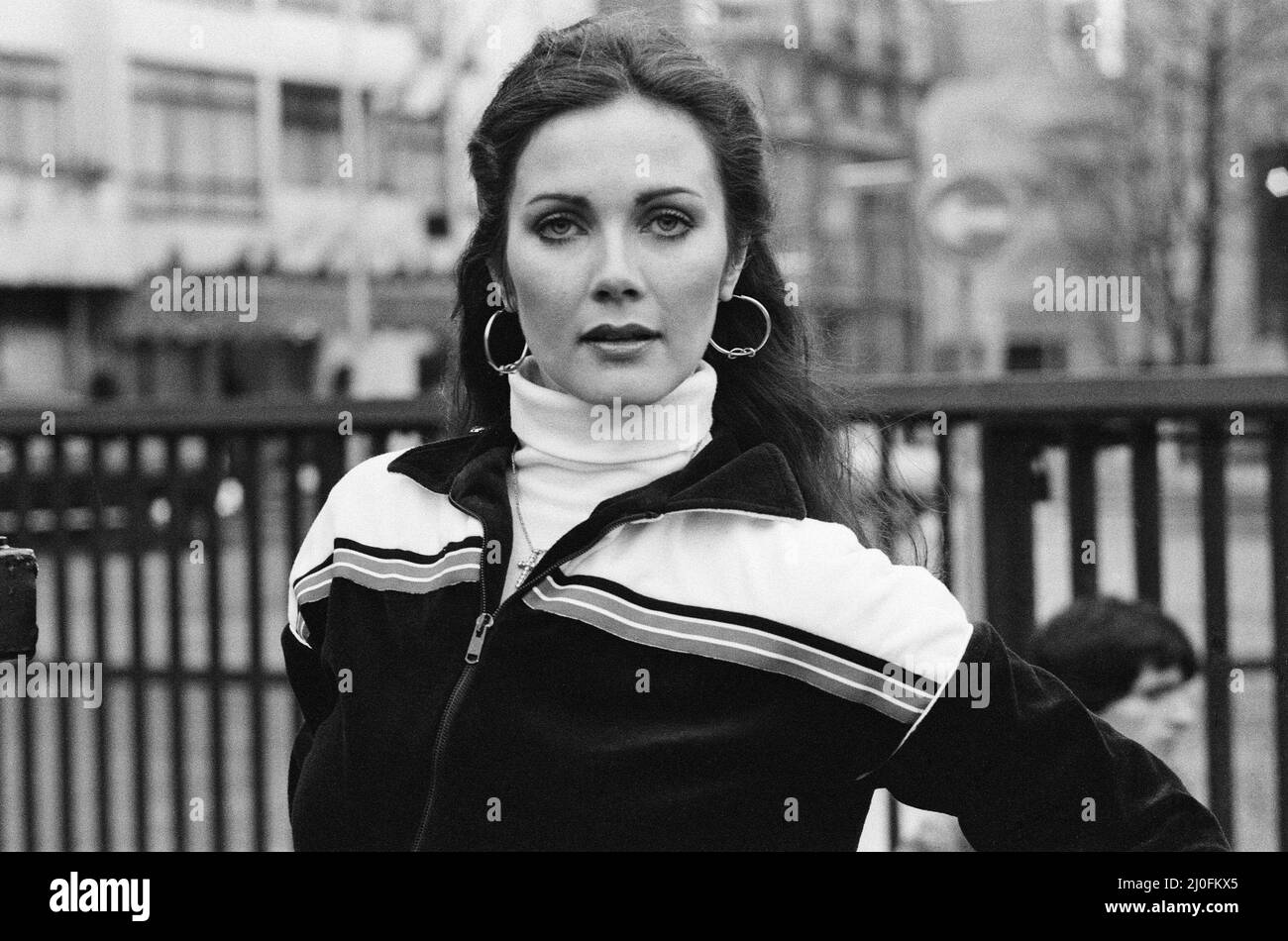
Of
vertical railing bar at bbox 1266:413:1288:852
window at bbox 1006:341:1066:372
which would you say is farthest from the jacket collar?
window at bbox 1006:341:1066:372

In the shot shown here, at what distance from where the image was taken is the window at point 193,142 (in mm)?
23797

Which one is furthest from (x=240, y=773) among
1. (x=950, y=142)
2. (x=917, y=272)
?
(x=917, y=272)

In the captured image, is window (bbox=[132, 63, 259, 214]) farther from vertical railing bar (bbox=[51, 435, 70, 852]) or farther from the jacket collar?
the jacket collar

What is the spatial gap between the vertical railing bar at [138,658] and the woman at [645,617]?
2.38m

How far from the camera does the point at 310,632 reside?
1727mm

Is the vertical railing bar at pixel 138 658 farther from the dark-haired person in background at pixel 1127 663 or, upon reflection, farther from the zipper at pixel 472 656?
the zipper at pixel 472 656

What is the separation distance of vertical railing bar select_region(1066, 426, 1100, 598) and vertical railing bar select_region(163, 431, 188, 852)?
185 centimetres

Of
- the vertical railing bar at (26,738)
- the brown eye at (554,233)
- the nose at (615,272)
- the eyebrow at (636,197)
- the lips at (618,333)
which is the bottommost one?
the vertical railing bar at (26,738)

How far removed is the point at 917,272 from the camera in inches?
1458

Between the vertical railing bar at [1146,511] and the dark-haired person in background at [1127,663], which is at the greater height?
the vertical railing bar at [1146,511]

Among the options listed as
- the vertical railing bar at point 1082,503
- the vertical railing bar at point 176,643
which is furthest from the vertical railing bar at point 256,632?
the vertical railing bar at point 1082,503

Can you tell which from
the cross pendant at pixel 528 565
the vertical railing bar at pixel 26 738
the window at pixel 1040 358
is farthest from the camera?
the window at pixel 1040 358

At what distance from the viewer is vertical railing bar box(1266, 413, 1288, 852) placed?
2.98 metres
